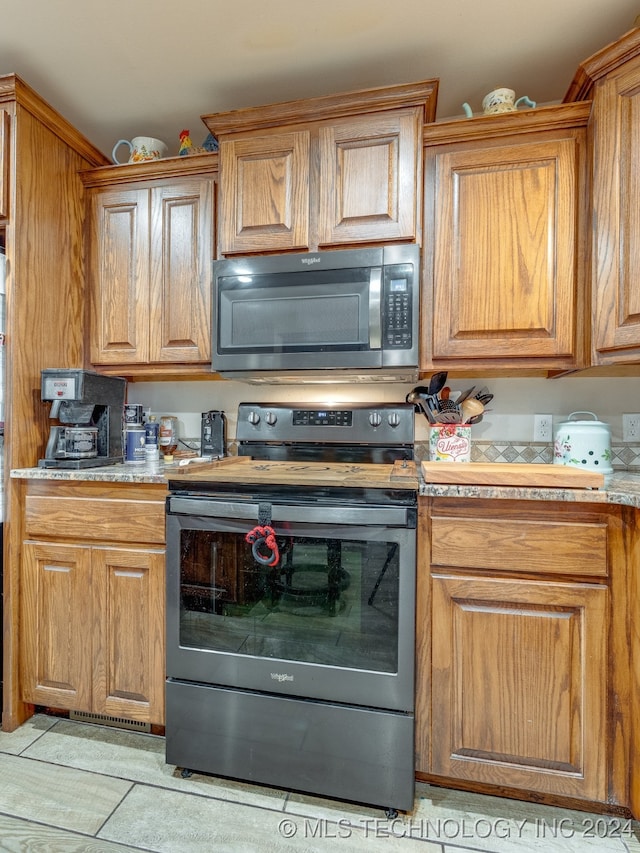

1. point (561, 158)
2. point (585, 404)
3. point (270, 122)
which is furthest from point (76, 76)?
point (585, 404)

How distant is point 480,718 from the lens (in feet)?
4.35

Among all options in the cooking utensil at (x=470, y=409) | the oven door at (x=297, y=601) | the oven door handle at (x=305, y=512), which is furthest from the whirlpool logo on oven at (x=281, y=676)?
the cooking utensil at (x=470, y=409)

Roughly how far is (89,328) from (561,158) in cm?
194

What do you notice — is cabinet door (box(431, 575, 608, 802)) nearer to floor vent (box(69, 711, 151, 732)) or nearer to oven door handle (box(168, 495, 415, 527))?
oven door handle (box(168, 495, 415, 527))

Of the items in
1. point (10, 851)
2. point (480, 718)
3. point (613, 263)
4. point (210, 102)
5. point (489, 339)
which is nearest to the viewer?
point (10, 851)

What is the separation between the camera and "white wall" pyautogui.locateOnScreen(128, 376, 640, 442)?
1.80 meters

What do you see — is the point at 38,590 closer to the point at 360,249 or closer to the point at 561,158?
the point at 360,249

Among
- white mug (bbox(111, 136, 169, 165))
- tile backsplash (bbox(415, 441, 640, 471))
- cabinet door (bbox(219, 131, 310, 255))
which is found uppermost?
white mug (bbox(111, 136, 169, 165))

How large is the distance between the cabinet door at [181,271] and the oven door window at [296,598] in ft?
2.66

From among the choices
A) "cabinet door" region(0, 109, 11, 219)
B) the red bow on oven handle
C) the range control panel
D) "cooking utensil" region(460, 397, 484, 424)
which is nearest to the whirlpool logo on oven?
the red bow on oven handle

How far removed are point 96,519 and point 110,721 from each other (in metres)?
0.78

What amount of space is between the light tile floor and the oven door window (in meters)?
0.42

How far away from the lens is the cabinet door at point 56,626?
1.60m

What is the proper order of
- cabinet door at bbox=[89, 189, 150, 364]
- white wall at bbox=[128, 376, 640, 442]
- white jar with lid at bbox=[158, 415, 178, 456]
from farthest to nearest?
white jar with lid at bbox=[158, 415, 178, 456]
cabinet door at bbox=[89, 189, 150, 364]
white wall at bbox=[128, 376, 640, 442]
